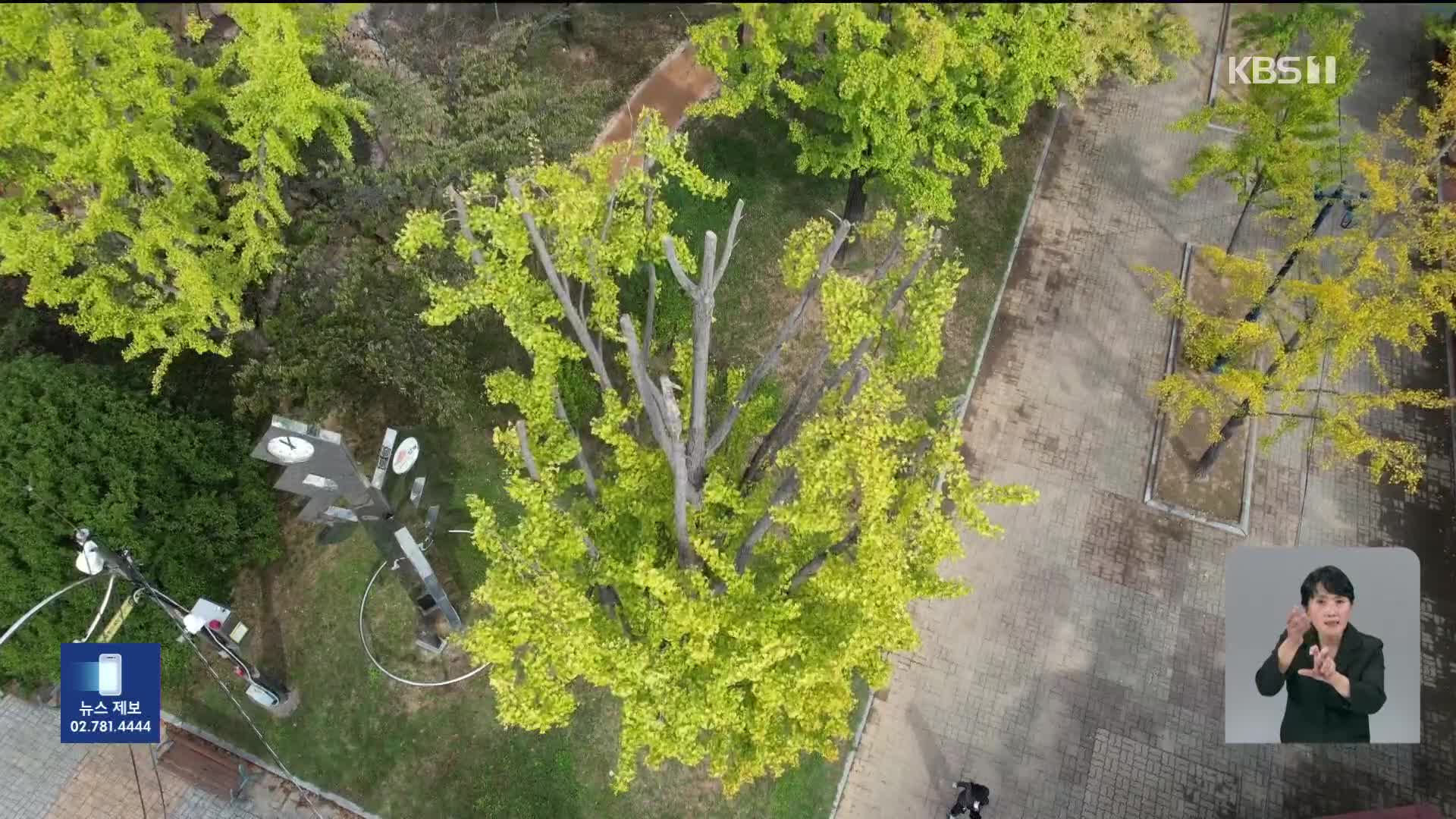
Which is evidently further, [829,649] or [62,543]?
[62,543]

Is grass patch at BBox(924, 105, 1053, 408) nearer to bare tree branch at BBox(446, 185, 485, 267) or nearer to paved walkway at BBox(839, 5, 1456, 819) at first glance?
paved walkway at BBox(839, 5, 1456, 819)

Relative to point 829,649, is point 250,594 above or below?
below

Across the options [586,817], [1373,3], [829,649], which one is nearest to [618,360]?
[829,649]

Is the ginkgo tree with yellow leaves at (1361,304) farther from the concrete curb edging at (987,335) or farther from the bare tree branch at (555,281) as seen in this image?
the bare tree branch at (555,281)

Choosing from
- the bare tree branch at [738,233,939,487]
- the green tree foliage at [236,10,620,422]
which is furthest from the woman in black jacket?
the green tree foliage at [236,10,620,422]

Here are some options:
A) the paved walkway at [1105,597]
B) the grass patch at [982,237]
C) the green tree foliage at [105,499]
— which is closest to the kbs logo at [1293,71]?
the paved walkway at [1105,597]

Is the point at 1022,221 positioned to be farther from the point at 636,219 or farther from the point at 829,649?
the point at 829,649
